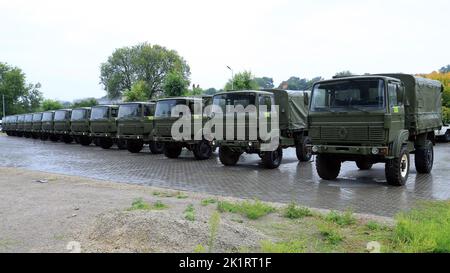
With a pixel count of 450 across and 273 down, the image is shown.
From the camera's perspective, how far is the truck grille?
31.2 feet

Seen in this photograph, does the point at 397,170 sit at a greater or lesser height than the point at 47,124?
lesser

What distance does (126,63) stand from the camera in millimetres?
80688

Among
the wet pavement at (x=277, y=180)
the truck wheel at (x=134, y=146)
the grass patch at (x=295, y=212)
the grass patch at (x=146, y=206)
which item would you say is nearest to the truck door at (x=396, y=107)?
the wet pavement at (x=277, y=180)

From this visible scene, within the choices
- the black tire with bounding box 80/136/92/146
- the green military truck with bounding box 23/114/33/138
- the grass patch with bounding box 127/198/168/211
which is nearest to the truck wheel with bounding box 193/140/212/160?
the grass patch with bounding box 127/198/168/211

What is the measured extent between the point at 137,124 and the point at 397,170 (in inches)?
479

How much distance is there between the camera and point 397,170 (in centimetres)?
974

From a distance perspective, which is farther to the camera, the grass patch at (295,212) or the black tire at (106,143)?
the black tire at (106,143)

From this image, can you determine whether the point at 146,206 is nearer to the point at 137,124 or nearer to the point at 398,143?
the point at 398,143

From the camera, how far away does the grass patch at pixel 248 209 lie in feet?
22.0

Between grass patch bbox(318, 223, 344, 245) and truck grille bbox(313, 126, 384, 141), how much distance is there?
4026 mm

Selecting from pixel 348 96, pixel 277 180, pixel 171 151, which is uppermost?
pixel 348 96

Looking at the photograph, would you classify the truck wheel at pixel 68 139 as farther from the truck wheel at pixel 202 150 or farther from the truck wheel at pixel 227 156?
the truck wheel at pixel 227 156

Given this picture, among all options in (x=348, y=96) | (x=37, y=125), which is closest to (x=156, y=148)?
(x=348, y=96)

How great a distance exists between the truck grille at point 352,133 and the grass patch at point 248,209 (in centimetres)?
344
